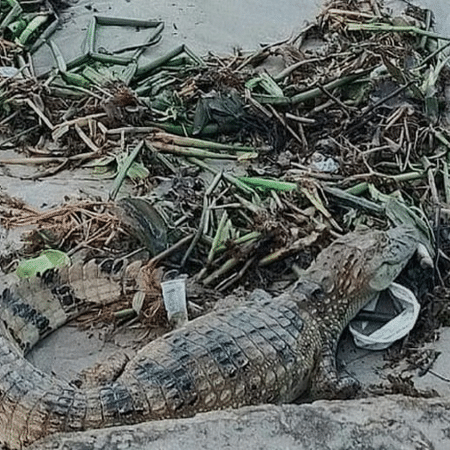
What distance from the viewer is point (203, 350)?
368cm

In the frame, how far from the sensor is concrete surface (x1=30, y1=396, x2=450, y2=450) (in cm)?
229

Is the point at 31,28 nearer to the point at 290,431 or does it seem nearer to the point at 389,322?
the point at 389,322

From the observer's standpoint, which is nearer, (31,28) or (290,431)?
(290,431)

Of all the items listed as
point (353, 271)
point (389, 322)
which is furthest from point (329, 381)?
point (353, 271)

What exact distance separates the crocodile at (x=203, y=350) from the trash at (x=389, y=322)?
0.06 metres

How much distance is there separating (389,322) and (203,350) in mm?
849

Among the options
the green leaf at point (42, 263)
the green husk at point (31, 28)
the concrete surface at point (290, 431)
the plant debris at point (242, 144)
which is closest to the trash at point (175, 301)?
the plant debris at point (242, 144)

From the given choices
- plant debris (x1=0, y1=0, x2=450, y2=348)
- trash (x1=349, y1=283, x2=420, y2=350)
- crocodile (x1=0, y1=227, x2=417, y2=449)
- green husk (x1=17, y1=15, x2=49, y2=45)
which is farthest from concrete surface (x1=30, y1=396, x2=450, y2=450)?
green husk (x1=17, y1=15, x2=49, y2=45)

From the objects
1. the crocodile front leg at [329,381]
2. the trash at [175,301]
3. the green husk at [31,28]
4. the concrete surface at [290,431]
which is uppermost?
the concrete surface at [290,431]

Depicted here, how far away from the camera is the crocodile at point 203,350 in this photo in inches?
135

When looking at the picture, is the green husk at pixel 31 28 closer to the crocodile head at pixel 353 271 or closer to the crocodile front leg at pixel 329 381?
the crocodile head at pixel 353 271

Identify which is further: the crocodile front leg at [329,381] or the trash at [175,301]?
the trash at [175,301]

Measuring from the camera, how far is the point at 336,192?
4750mm

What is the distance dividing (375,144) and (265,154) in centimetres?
55
